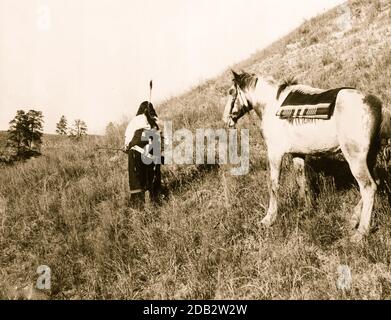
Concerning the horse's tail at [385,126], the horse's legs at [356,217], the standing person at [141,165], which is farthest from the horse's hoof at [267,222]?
the standing person at [141,165]

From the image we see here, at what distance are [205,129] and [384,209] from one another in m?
5.55

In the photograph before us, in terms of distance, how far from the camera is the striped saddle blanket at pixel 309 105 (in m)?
4.44

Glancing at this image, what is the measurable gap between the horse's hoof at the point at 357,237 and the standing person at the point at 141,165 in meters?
3.45

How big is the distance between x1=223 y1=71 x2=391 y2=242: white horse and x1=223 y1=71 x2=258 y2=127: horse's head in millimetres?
16

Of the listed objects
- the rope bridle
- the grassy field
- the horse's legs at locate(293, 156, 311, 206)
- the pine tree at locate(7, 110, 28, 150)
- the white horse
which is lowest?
the grassy field

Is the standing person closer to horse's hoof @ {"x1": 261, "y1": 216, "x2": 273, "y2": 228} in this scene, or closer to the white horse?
the white horse

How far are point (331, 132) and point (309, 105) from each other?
0.43 m

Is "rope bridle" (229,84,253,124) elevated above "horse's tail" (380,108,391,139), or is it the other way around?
"rope bridle" (229,84,253,124)

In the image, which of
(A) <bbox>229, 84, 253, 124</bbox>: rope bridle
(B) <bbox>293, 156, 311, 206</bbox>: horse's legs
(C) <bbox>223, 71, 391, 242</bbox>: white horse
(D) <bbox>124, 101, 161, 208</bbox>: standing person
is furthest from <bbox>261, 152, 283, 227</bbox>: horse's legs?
(D) <bbox>124, 101, 161, 208</bbox>: standing person

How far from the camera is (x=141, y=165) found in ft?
22.1

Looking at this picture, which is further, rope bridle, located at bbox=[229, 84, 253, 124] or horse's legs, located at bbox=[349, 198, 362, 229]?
rope bridle, located at bbox=[229, 84, 253, 124]

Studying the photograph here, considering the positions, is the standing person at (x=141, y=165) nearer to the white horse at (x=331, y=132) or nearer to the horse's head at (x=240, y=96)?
the horse's head at (x=240, y=96)

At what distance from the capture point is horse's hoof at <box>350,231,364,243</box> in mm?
4232

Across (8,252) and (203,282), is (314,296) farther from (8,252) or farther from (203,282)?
(8,252)
